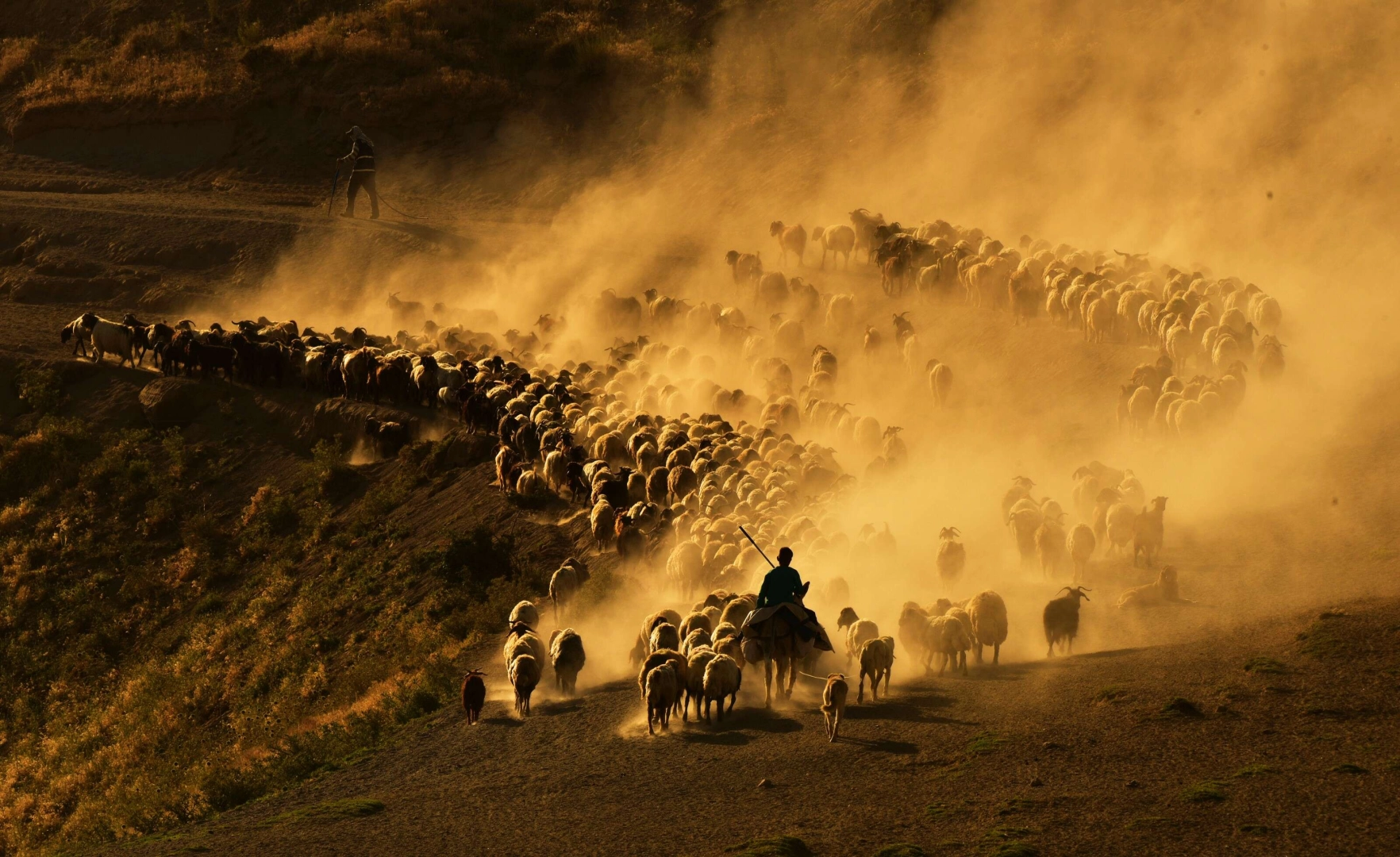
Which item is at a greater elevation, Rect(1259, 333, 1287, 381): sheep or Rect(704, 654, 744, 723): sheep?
Rect(1259, 333, 1287, 381): sheep

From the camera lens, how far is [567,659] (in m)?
19.9

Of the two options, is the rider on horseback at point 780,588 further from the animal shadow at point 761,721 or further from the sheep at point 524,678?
the sheep at point 524,678

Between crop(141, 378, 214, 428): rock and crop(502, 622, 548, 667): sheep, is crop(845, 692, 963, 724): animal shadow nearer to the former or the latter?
crop(502, 622, 548, 667): sheep

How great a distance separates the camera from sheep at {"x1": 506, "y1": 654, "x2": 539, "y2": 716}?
19219mm

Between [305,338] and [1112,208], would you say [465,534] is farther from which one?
[1112,208]

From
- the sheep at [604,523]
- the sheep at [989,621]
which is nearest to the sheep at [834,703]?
the sheep at [989,621]

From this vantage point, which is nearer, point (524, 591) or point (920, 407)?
point (524, 591)

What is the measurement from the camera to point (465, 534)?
1091 inches

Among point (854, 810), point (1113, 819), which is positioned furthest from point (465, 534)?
point (1113, 819)

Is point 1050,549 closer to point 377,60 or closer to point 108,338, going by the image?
point 108,338

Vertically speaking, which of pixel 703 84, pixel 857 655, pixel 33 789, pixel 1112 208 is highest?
pixel 703 84

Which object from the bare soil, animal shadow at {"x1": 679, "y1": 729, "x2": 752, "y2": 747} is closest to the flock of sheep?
animal shadow at {"x1": 679, "y1": 729, "x2": 752, "y2": 747}

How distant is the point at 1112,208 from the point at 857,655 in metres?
28.5

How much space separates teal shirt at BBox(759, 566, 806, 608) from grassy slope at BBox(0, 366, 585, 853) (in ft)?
18.4
